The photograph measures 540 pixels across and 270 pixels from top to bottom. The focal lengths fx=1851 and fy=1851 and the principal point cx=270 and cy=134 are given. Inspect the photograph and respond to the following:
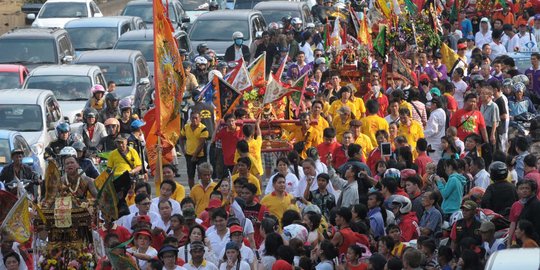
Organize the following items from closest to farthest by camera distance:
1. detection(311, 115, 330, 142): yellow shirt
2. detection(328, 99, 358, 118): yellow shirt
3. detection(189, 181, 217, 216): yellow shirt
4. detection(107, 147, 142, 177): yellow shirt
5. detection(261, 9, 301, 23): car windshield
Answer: detection(189, 181, 217, 216): yellow shirt → detection(107, 147, 142, 177): yellow shirt → detection(311, 115, 330, 142): yellow shirt → detection(328, 99, 358, 118): yellow shirt → detection(261, 9, 301, 23): car windshield

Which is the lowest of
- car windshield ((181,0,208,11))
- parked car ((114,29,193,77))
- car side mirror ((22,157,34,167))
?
car windshield ((181,0,208,11))

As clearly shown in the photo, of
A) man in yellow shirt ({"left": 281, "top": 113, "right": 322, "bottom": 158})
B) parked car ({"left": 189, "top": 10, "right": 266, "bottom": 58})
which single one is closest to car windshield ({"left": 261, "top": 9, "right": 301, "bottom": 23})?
parked car ({"left": 189, "top": 10, "right": 266, "bottom": 58})

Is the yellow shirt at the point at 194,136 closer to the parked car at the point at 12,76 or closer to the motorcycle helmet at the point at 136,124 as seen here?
the motorcycle helmet at the point at 136,124

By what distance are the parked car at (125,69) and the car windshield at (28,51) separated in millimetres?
971

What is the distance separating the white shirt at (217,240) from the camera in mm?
17797

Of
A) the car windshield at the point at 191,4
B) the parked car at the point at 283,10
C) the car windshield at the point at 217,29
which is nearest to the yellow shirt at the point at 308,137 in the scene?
the car windshield at the point at 217,29

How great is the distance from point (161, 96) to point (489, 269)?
7.66 meters

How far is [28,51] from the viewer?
32781 mm

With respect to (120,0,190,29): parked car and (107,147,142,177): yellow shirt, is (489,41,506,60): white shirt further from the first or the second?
(107,147,142,177): yellow shirt

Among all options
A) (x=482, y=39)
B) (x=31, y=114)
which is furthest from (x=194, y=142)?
(x=482, y=39)

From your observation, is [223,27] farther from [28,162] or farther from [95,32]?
[28,162]

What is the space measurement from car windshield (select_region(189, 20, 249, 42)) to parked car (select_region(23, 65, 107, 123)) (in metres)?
5.78

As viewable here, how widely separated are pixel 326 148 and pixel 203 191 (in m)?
2.51

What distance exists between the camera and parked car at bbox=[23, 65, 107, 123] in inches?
1144
